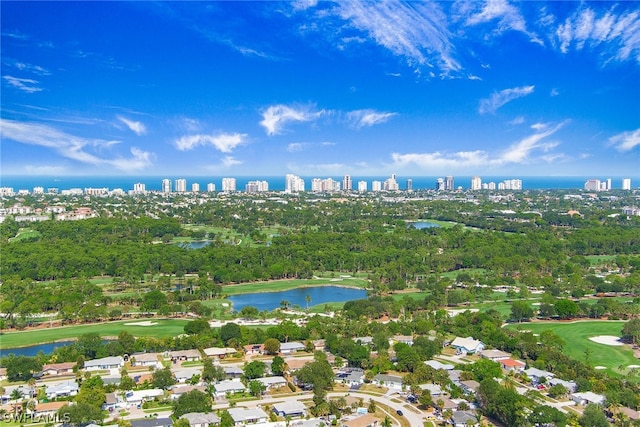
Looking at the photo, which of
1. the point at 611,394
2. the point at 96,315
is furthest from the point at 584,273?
the point at 96,315

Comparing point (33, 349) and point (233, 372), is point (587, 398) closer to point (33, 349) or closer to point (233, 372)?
point (233, 372)

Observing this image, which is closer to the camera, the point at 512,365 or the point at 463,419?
the point at 463,419

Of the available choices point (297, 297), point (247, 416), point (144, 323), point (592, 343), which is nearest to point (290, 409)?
point (247, 416)

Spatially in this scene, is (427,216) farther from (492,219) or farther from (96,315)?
(96,315)

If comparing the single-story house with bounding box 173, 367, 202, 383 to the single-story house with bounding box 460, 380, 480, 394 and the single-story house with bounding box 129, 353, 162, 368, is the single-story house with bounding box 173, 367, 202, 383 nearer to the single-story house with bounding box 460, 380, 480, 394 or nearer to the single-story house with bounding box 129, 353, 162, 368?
the single-story house with bounding box 129, 353, 162, 368

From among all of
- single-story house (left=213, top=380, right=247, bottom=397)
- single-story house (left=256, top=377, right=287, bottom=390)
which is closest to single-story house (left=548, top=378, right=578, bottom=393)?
single-story house (left=256, top=377, right=287, bottom=390)

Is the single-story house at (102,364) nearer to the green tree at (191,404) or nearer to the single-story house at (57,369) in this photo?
the single-story house at (57,369)

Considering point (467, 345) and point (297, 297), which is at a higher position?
point (467, 345)
